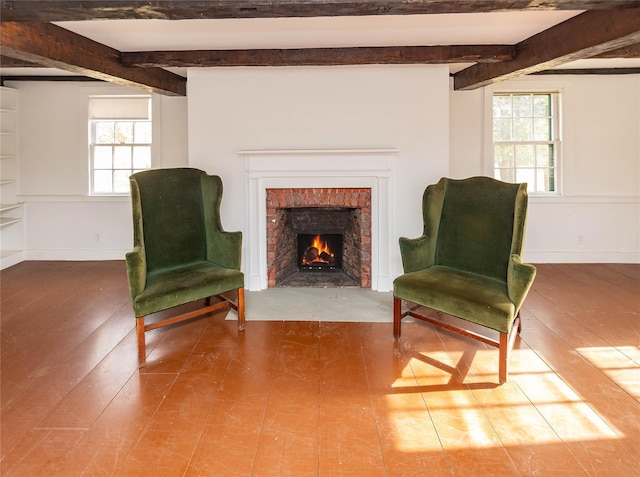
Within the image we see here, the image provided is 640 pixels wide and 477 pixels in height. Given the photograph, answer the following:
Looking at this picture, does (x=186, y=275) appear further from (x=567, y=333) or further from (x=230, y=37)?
(x=567, y=333)

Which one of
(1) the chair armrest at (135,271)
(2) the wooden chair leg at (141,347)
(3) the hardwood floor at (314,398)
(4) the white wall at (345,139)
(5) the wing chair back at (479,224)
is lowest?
(3) the hardwood floor at (314,398)

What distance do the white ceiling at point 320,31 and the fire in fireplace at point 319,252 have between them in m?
2.17

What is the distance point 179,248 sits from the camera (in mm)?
3820

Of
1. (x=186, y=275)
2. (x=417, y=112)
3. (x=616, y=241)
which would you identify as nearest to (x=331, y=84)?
(x=417, y=112)

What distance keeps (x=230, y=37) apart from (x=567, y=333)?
3.48 m

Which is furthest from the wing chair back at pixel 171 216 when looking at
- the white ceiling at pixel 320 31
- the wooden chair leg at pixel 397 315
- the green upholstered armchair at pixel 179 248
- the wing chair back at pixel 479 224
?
the wing chair back at pixel 479 224

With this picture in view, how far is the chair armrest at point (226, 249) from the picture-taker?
377 cm

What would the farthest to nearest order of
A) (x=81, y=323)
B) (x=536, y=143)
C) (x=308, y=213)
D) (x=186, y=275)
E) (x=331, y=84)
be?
(x=536, y=143), (x=308, y=213), (x=331, y=84), (x=81, y=323), (x=186, y=275)

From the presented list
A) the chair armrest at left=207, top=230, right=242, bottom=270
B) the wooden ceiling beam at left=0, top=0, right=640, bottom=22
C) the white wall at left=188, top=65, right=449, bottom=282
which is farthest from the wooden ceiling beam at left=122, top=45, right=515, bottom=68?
the wooden ceiling beam at left=0, top=0, right=640, bottom=22

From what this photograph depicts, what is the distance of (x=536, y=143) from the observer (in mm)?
5742

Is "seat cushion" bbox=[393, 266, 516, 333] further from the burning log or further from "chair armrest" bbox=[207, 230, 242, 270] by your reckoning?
the burning log

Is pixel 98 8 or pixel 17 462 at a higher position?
pixel 98 8

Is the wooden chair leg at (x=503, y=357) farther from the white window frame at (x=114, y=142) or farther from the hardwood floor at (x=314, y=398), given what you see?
the white window frame at (x=114, y=142)

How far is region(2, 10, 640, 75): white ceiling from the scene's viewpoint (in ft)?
10.4
